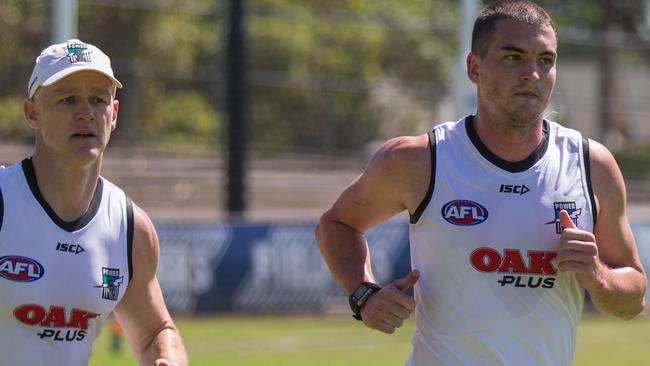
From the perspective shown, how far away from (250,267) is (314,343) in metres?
3.45

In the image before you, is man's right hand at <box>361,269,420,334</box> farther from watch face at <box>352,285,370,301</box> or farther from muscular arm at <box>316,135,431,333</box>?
watch face at <box>352,285,370,301</box>

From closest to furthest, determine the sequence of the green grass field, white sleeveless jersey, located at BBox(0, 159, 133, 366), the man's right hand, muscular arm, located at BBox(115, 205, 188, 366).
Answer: white sleeveless jersey, located at BBox(0, 159, 133, 366), the man's right hand, muscular arm, located at BBox(115, 205, 188, 366), the green grass field

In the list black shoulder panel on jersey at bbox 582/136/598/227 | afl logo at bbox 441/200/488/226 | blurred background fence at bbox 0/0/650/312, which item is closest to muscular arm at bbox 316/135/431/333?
afl logo at bbox 441/200/488/226

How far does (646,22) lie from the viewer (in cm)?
3125

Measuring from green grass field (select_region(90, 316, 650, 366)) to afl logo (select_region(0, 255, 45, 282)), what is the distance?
9.42 meters

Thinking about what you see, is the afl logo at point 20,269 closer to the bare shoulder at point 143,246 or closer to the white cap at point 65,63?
the bare shoulder at point 143,246

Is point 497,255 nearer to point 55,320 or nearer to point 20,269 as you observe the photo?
point 55,320

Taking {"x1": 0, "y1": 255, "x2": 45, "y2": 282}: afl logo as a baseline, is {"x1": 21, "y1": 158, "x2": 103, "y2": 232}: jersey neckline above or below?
above

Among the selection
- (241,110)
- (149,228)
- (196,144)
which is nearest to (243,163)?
(241,110)

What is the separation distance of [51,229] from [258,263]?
1526 cm

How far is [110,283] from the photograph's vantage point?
18.0 ft

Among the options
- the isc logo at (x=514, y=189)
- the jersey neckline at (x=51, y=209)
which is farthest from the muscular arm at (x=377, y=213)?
the jersey neckline at (x=51, y=209)

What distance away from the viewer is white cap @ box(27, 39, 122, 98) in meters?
5.42

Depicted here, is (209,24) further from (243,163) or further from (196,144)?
(243,163)
